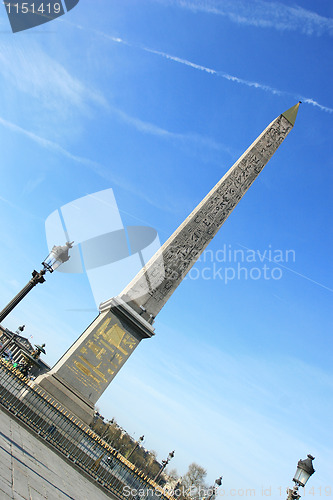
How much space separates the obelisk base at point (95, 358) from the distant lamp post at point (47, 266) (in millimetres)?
1987

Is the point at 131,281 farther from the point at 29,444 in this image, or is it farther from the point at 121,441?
the point at 121,441

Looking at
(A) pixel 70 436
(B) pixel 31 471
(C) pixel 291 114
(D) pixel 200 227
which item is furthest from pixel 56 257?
(C) pixel 291 114

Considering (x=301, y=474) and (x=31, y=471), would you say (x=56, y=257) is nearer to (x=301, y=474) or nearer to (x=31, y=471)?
A: (x=31, y=471)

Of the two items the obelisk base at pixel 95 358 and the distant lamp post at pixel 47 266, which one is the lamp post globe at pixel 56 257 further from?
the obelisk base at pixel 95 358

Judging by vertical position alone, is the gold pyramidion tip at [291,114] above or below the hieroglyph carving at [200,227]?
above

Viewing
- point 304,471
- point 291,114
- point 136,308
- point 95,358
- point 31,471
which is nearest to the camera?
point 31,471

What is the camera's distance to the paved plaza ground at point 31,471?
413cm

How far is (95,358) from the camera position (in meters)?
10.0

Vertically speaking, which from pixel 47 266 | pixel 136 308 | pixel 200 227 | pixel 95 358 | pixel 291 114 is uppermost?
pixel 291 114

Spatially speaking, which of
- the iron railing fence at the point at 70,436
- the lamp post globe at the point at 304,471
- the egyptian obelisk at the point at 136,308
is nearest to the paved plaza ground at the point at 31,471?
the iron railing fence at the point at 70,436

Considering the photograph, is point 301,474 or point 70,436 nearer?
point 301,474

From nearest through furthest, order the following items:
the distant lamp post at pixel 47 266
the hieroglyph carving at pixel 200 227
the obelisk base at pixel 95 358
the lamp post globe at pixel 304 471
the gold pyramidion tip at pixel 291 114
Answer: the lamp post globe at pixel 304 471, the obelisk base at pixel 95 358, the distant lamp post at pixel 47 266, the hieroglyph carving at pixel 200 227, the gold pyramidion tip at pixel 291 114

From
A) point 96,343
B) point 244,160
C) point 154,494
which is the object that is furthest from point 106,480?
point 244,160

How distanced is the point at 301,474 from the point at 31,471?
17.1ft
